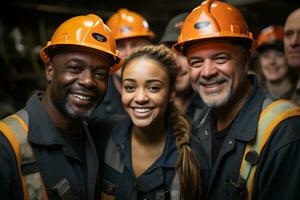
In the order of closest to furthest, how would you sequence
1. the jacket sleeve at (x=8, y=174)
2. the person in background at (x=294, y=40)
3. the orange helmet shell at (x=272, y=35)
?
the jacket sleeve at (x=8, y=174) < the person in background at (x=294, y=40) < the orange helmet shell at (x=272, y=35)

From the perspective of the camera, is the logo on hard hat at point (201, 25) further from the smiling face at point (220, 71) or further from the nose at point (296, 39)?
the nose at point (296, 39)

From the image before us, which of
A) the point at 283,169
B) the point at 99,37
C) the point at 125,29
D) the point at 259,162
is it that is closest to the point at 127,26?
the point at 125,29

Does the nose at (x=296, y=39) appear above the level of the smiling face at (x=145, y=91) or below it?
above

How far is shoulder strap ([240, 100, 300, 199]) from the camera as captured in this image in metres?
2.32

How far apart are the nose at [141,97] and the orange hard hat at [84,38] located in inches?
13.8

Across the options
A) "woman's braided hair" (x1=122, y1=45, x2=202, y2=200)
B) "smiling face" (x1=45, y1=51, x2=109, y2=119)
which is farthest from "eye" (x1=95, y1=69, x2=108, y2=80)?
"woman's braided hair" (x1=122, y1=45, x2=202, y2=200)

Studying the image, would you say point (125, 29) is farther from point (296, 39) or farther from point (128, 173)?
point (128, 173)

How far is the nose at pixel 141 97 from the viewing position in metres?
2.72

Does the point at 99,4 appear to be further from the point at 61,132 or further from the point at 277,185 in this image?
the point at 277,185

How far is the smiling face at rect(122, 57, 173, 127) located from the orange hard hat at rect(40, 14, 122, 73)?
237mm

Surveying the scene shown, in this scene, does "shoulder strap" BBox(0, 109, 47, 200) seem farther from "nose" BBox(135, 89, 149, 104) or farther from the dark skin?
"nose" BBox(135, 89, 149, 104)

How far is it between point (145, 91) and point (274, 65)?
124 inches

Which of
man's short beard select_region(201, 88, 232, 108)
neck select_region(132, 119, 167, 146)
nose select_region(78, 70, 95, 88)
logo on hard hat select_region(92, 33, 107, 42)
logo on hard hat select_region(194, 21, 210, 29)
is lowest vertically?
neck select_region(132, 119, 167, 146)

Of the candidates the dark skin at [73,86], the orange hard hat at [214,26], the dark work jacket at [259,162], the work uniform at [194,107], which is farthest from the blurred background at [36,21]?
the dark work jacket at [259,162]
